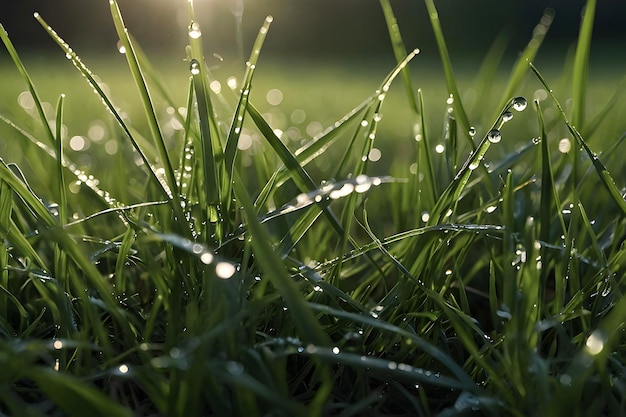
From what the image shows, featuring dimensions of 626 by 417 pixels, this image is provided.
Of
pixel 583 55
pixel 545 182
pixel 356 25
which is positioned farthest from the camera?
pixel 356 25

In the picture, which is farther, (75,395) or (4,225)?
(4,225)

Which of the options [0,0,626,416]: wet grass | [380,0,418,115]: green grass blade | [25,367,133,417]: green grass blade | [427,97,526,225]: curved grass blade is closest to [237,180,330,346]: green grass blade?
[0,0,626,416]: wet grass

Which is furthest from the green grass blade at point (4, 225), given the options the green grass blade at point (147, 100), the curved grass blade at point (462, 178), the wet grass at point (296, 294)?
the curved grass blade at point (462, 178)

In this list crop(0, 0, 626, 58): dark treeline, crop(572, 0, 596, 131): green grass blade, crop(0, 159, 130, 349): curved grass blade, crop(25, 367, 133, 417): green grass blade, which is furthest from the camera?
crop(0, 0, 626, 58): dark treeline

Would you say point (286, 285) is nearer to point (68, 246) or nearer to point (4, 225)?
point (68, 246)

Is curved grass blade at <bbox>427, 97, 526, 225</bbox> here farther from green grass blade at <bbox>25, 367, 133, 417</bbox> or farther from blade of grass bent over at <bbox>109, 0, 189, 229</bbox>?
green grass blade at <bbox>25, 367, 133, 417</bbox>

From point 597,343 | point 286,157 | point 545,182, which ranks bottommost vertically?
point 597,343

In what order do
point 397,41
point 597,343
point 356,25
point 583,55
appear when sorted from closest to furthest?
point 597,343 → point 583,55 → point 397,41 → point 356,25

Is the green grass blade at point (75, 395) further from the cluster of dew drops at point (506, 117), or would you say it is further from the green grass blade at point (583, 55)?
the green grass blade at point (583, 55)

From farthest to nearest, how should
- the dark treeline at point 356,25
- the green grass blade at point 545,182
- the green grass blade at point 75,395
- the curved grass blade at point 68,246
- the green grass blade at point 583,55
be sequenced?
the dark treeline at point 356,25, the green grass blade at point 583,55, the green grass blade at point 545,182, the curved grass blade at point 68,246, the green grass blade at point 75,395

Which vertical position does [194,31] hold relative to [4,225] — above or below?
above

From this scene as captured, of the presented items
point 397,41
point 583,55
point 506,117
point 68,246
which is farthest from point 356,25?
point 68,246

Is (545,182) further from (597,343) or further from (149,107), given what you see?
(149,107)
